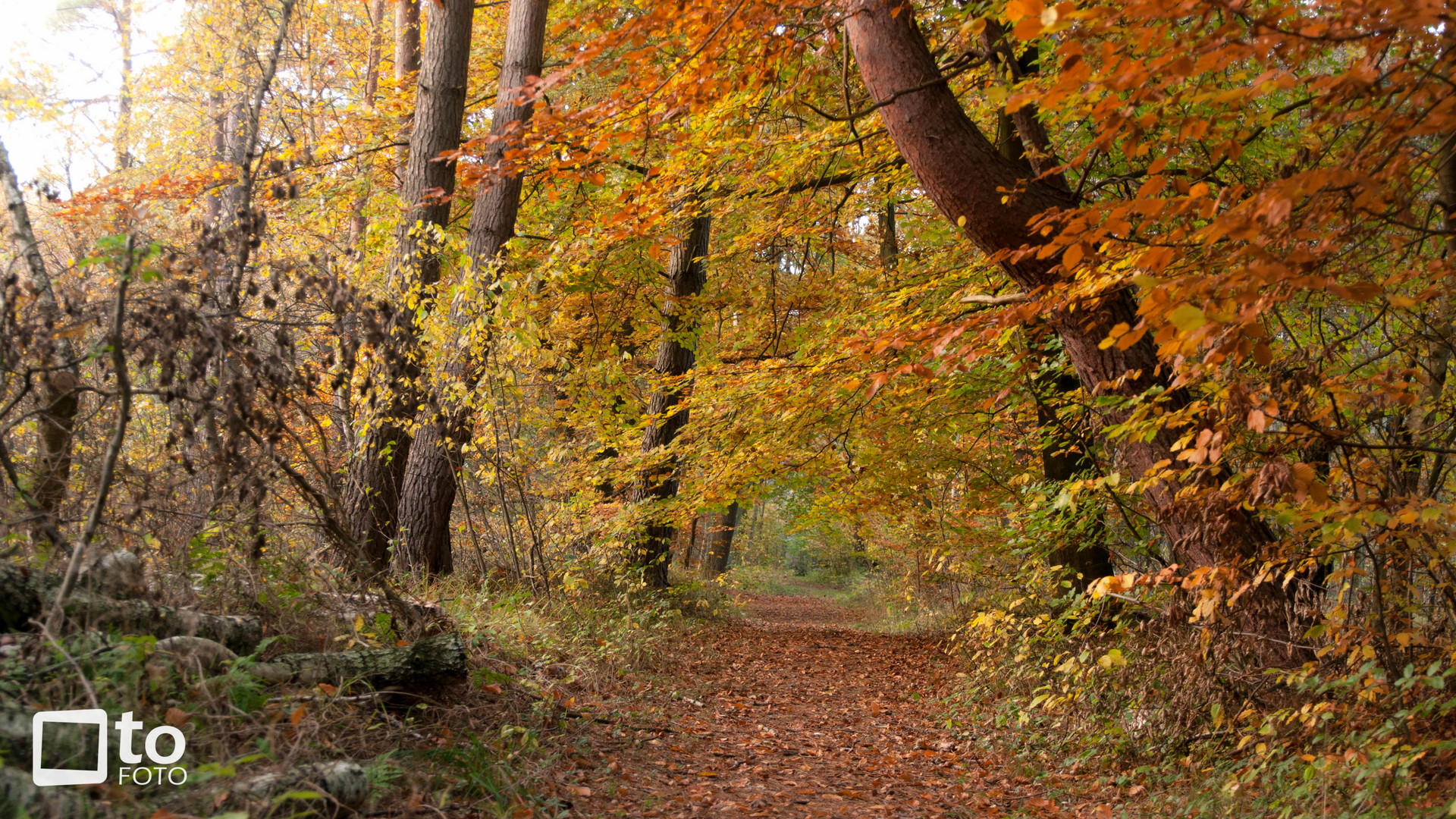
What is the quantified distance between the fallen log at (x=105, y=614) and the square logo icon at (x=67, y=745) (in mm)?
362

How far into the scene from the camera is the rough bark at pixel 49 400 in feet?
10.3

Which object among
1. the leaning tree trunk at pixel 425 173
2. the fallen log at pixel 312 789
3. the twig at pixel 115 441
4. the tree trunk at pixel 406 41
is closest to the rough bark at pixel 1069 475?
the fallen log at pixel 312 789

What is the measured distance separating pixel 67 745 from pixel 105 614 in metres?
0.72

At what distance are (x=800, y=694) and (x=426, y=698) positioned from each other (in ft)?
15.4

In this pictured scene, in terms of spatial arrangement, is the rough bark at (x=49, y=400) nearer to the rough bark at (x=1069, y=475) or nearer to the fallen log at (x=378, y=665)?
the fallen log at (x=378, y=665)

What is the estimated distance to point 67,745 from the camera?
2.50 metres

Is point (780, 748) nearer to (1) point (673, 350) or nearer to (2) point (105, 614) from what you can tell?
(2) point (105, 614)

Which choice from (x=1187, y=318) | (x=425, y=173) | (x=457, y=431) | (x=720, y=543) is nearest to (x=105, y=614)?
(x=1187, y=318)

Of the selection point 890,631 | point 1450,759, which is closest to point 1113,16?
point 1450,759

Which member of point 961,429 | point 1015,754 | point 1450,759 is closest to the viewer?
point 1450,759

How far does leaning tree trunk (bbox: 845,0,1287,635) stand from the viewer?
4570 millimetres

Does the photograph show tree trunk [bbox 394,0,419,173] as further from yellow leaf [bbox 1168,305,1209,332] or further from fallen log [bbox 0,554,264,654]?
yellow leaf [bbox 1168,305,1209,332]

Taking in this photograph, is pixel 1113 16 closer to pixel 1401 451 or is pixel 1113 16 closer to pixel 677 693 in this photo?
pixel 1401 451

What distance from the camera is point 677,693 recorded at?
6855 millimetres
